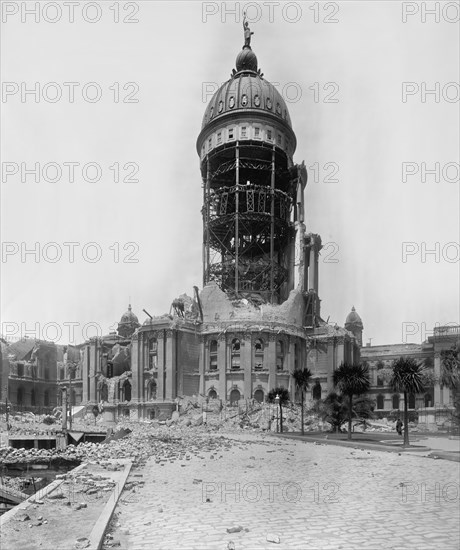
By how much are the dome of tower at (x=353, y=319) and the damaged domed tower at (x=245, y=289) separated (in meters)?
22.3

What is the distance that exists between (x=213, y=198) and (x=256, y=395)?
32730 mm

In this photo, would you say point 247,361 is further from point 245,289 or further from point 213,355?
point 245,289

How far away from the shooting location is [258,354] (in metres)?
78.6

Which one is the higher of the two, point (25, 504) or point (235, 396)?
point (25, 504)

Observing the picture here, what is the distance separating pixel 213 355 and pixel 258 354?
648 cm

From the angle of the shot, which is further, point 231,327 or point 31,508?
point 231,327

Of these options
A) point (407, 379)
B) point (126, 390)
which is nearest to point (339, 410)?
point (407, 379)

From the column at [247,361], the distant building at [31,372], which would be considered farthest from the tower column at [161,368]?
the distant building at [31,372]

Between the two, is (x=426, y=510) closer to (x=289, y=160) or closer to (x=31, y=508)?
(x=31, y=508)

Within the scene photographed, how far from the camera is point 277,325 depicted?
3137 inches

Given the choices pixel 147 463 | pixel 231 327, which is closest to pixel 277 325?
pixel 231 327

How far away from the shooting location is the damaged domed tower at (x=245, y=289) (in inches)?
3061

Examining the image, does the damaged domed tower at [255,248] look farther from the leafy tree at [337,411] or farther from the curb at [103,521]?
the curb at [103,521]

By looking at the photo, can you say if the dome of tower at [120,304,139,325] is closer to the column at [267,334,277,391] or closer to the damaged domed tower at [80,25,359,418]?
the damaged domed tower at [80,25,359,418]
